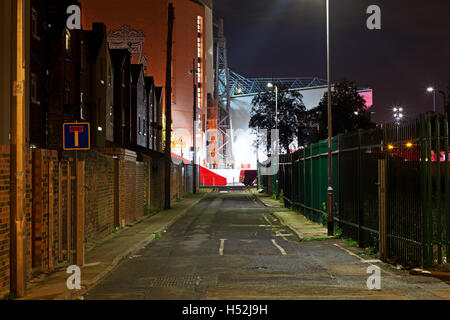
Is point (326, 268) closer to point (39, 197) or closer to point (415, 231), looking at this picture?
point (415, 231)

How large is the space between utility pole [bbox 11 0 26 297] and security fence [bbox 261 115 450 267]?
7.48 metres

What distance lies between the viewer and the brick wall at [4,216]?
8492mm

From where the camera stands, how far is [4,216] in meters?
8.60

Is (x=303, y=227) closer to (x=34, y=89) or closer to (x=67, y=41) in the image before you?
(x=34, y=89)

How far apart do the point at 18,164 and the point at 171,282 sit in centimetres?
359

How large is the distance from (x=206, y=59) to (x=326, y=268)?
266 feet

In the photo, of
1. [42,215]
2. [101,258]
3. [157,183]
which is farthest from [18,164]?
[157,183]

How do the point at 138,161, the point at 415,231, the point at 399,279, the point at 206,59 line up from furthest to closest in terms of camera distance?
1. the point at 206,59
2. the point at 138,161
3. the point at 415,231
4. the point at 399,279

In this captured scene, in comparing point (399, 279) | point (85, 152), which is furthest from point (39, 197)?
point (399, 279)

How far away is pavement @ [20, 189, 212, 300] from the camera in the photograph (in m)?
9.05

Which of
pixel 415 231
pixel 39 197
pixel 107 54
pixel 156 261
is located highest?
pixel 107 54

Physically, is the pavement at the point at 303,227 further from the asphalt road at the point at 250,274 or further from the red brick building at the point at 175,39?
the red brick building at the point at 175,39

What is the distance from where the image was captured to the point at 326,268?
11547mm

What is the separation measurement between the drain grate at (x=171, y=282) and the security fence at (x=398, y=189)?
4.57 metres
